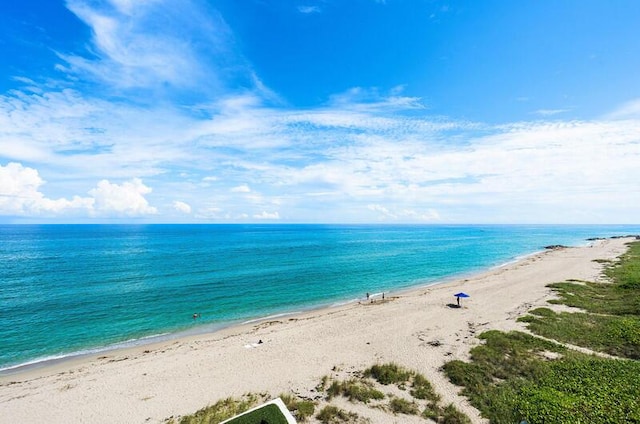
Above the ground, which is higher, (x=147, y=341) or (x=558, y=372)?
(x=558, y=372)

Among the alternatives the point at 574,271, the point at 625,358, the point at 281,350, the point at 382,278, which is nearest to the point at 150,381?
the point at 281,350

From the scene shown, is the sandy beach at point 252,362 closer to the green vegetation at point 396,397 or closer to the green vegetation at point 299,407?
the green vegetation at point 396,397

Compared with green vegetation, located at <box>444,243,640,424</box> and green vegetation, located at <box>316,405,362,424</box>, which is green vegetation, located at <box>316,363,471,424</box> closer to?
green vegetation, located at <box>316,405,362,424</box>

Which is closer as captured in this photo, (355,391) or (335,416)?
(335,416)

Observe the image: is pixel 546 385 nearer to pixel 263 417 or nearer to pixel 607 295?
pixel 263 417

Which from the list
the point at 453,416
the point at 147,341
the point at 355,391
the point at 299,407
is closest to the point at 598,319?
→ the point at 453,416
